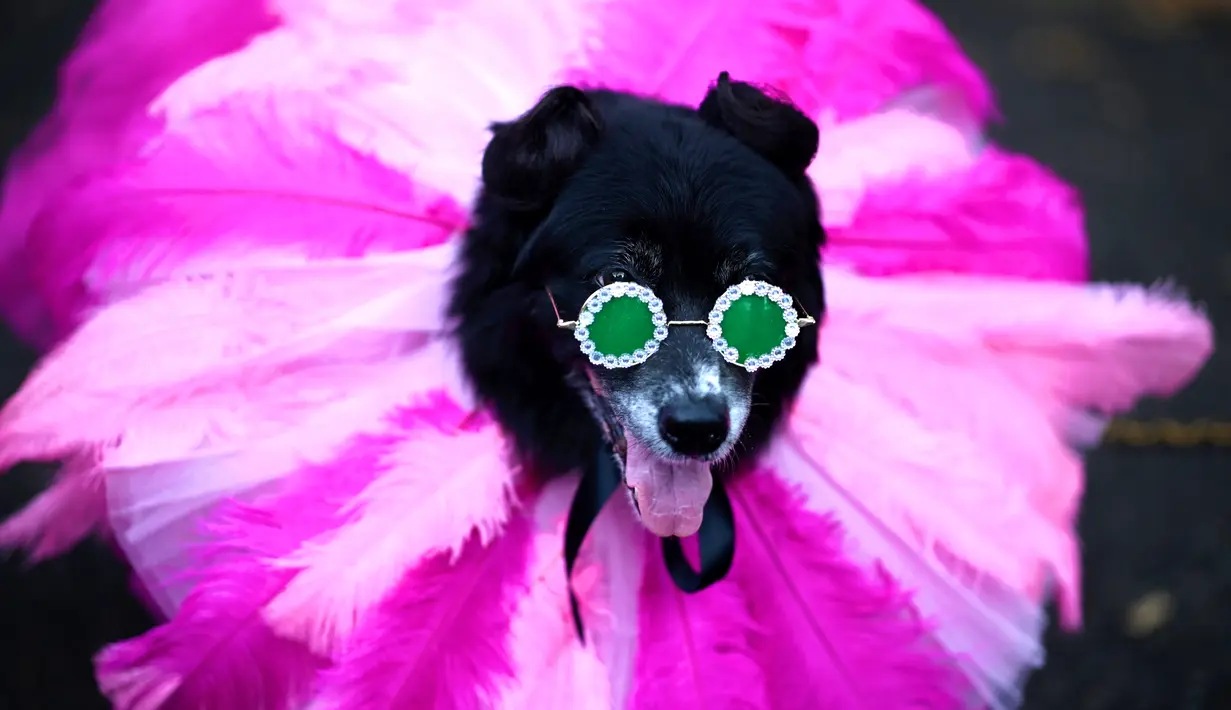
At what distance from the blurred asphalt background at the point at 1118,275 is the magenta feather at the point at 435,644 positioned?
1128mm

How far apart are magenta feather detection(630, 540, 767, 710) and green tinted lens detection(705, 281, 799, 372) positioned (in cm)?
48

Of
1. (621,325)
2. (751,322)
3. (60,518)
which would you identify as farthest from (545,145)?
(60,518)

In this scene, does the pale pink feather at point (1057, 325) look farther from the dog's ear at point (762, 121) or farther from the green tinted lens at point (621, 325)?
the green tinted lens at point (621, 325)

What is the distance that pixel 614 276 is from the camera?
1.53 metres

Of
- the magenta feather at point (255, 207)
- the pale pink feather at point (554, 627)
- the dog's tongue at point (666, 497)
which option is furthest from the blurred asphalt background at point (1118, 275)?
the dog's tongue at point (666, 497)

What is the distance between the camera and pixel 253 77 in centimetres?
204

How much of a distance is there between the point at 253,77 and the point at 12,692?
60.0 inches

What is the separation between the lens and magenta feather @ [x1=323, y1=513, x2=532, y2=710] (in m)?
1.65

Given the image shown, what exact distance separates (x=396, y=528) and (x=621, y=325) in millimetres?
540

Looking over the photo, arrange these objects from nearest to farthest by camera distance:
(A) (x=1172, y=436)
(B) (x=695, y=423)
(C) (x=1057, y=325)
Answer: (B) (x=695, y=423), (C) (x=1057, y=325), (A) (x=1172, y=436)

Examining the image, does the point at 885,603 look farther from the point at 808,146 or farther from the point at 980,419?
the point at 808,146

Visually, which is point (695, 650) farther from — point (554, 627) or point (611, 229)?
point (611, 229)

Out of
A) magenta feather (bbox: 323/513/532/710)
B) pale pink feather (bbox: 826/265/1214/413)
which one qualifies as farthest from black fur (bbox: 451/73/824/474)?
pale pink feather (bbox: 826/265/1214/413)

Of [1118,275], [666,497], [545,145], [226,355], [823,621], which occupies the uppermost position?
[545,145]
